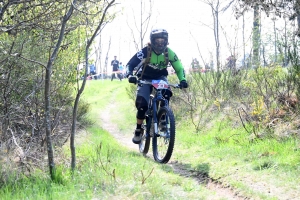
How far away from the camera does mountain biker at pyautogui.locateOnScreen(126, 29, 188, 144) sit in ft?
20.5

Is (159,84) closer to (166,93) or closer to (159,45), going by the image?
(166,93)

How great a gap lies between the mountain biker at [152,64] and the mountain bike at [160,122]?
0.13m

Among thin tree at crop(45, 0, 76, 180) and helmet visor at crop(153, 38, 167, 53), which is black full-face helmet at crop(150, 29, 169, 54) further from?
thin tree at crop(45, 0, 76, 180)

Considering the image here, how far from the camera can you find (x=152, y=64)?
649 centimetres

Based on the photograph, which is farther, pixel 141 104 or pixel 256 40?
pixel 256 40

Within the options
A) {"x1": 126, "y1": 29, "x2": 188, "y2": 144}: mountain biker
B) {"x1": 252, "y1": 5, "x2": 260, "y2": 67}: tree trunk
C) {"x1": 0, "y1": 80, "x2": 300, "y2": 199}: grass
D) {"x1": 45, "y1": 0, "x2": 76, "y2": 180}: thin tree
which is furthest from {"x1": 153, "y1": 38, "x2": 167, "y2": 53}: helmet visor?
{"x1": 252, "y1": 5, "x2": 260, "y2": 67}: tree trunk

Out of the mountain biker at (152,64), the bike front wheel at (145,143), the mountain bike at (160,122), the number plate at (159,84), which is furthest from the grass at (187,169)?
the number plate at (159,84)

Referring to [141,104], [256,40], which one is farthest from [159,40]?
[256,40]

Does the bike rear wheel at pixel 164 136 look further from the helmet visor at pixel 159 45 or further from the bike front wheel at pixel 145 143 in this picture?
the helmet visor at pixel 159 45

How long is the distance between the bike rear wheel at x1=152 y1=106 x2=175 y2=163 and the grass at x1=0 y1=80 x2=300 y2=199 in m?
0.31

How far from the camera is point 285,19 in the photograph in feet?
26.0

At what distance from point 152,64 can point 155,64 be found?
5 cm

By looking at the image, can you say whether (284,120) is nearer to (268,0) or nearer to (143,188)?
(268,0)

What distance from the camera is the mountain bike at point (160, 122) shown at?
578cm
